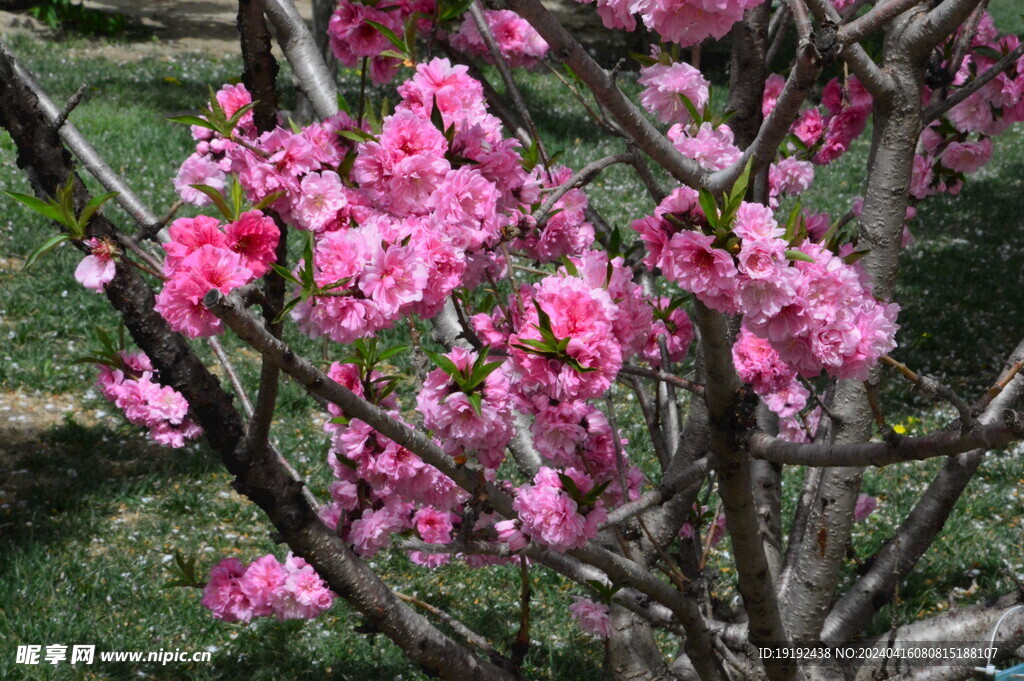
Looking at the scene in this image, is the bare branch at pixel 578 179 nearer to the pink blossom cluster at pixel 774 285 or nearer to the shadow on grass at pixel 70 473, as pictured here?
the pink blossom cluster at pixel 774 285

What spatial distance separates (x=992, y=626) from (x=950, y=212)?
7.65m

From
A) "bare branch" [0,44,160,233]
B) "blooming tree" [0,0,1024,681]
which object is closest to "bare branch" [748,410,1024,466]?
"blooming tree" [0,0,1024,681]

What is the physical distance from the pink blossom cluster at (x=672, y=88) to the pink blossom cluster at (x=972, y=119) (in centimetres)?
67

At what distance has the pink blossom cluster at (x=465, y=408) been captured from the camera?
4.95ft

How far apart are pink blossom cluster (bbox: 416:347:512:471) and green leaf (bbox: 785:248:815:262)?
0.50 metres

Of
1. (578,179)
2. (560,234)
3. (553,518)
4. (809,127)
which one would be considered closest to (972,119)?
(809,127)

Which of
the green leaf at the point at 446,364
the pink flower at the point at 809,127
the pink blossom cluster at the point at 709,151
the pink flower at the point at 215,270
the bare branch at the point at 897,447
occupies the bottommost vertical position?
the bare branch at the point at 897,447

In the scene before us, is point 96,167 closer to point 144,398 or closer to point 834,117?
point 144,398

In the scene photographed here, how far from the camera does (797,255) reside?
1267 mm

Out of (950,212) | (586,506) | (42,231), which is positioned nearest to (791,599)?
(586,506)

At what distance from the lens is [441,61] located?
5.71 ft

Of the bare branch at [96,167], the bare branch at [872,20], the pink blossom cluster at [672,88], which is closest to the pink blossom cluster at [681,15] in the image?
the bare branch at [872,20]

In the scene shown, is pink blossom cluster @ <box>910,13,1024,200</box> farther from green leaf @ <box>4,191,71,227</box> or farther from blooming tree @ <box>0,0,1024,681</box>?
green leaf @ <box>4,191,71,227</box>

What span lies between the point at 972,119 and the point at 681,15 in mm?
1752
